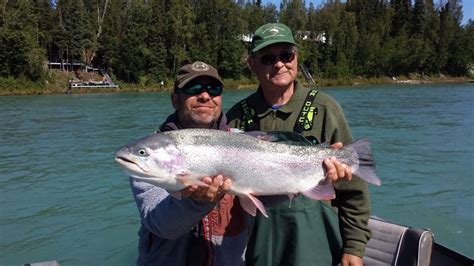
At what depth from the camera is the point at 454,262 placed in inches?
188

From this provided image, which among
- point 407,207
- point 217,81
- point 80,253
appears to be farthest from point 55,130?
point 217,81

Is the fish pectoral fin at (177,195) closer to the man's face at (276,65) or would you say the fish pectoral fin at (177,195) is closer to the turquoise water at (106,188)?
the man's face at (276,65)

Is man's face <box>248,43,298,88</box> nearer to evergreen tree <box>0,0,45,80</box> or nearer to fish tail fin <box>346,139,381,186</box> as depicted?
fish tail fin <box>346,139,381,186</box>

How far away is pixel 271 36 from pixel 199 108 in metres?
0.83

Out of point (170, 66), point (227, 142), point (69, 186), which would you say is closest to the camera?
point (227, 142)

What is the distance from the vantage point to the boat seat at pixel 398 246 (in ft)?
14.7

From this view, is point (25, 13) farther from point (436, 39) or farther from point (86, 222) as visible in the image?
point (436, 39)

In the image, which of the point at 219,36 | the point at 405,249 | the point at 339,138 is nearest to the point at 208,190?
the point at 339,138

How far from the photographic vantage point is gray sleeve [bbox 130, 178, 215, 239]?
2.91 m

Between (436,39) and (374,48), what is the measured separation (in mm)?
16149

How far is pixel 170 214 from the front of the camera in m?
2.93

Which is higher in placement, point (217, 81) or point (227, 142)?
point (217, 81)

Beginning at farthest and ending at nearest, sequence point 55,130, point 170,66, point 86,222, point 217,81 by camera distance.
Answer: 1. point 170,66
2. point 55,130
3. point 86,222
4. point 217,81

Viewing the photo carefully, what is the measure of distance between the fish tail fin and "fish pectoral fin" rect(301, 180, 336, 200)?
251mm
